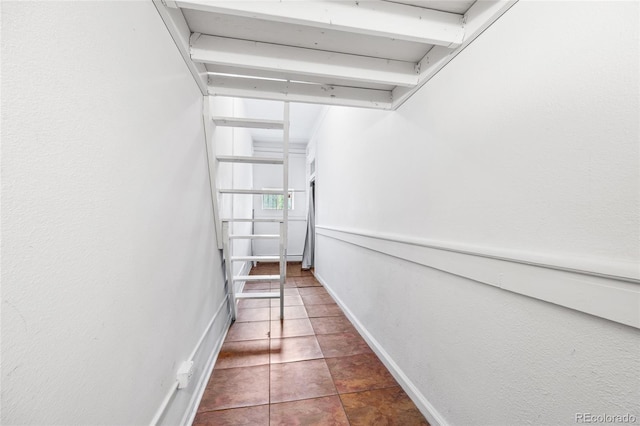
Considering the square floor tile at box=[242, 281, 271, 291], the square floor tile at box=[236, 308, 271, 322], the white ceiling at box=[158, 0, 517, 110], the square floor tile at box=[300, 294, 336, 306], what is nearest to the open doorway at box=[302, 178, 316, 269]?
the square floor tile at box=[242, 281, 271, 291]

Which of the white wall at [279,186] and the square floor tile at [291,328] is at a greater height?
the white wall at [279,186]

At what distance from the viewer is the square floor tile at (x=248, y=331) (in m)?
2.28

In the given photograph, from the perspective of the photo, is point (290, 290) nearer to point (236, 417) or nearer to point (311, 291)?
point (311, 291)

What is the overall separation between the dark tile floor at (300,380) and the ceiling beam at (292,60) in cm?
195

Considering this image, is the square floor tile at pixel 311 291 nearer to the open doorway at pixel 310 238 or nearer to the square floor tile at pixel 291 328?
the square floor tile at pixel 291 328

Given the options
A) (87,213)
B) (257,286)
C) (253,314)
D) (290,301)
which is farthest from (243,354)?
(257,286)

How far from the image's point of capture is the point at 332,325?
2512mm

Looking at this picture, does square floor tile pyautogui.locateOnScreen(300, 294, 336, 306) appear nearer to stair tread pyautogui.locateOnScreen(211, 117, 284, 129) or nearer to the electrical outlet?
the electrical outlet

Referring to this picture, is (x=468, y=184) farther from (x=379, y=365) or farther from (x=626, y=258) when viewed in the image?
(x=379, y=365)

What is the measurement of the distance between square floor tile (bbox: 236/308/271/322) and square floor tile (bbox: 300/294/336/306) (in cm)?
53

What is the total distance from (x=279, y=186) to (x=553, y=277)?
229 inches

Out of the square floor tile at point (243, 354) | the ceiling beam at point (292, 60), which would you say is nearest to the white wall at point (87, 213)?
the ceiling beam at point (292, 60)

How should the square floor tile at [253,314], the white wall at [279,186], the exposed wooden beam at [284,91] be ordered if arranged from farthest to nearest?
the white wall at [279,186] → the square floor tile at [253,314] → the exposed wooden beam at [284,91]

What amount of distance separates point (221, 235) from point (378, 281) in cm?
139
